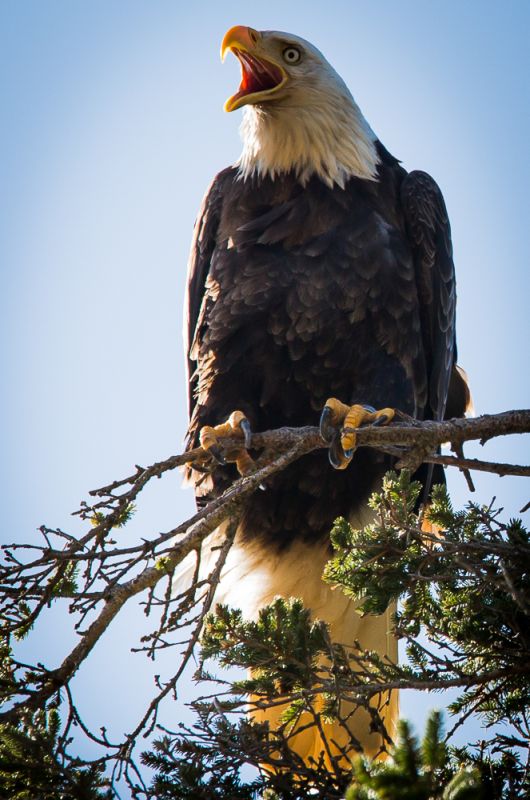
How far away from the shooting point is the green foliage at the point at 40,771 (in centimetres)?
224

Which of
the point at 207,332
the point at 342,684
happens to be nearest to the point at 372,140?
the point at 207,332

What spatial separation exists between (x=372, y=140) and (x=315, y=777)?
10.3 feet

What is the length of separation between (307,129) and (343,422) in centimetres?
160

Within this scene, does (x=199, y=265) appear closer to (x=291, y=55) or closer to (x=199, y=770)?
(x=291, y=55)

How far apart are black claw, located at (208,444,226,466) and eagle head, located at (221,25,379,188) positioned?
1533 mm

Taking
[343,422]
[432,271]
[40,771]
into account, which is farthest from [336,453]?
[40,771]

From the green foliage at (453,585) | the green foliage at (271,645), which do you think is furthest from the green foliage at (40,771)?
Answer: the green foliage at (453,585)

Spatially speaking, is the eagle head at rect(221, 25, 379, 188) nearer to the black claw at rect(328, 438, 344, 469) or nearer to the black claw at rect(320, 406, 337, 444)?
the black claw at rect(320, 406, 337, 444)

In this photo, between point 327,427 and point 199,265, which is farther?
point 199,265

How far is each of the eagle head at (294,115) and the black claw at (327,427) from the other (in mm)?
1292

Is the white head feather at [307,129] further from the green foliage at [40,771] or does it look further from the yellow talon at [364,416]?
the green foliage at [40,771]

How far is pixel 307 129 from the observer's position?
14.9 feet

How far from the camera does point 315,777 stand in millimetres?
2500

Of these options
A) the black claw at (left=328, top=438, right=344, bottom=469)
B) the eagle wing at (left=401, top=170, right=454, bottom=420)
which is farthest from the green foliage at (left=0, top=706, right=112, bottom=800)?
the eagle wing at (left=401, top=170, right=454, bottom=420)
